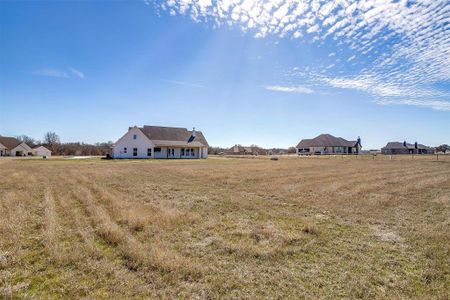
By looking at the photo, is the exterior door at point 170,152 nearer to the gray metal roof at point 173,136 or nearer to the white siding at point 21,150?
the gray metal roof at point 173,136

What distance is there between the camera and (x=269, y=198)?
9.74 m

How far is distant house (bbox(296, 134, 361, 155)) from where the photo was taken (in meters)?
71.0

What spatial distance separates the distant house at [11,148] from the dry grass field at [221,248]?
67.5 m

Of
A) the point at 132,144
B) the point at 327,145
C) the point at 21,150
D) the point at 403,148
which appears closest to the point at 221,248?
the point at 132,144

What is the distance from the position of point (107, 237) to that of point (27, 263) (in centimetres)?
137

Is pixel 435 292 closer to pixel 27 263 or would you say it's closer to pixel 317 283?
pixel 317 283

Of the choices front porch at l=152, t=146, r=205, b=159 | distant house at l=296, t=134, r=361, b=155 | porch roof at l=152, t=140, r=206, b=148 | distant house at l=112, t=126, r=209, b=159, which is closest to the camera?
distant house at l=112, t=126, r=209, b=159

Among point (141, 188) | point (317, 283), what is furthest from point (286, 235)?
point (141, 188)

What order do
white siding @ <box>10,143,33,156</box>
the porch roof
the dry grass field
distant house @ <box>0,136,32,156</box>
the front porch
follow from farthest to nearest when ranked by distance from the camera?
white siding @ <box>10,143,33,156</box> → distant house @ <box>0,136,32,156</box> → the front porch → the porch roof → the dry grass field

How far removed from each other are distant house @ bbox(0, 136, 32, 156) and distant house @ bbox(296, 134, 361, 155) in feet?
243

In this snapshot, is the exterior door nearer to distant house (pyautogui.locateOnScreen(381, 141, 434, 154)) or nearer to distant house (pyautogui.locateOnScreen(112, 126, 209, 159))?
distant house (pyautogui.locateOnScreen(112, 126, 209, 159))

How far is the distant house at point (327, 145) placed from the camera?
2795 inches

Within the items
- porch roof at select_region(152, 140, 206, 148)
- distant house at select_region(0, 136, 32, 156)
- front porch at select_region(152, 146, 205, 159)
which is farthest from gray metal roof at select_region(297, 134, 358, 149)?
distant house at select_region(0, 136, 32, 156)

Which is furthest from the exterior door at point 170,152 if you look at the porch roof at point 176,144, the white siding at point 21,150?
the white siding at point 21,150
